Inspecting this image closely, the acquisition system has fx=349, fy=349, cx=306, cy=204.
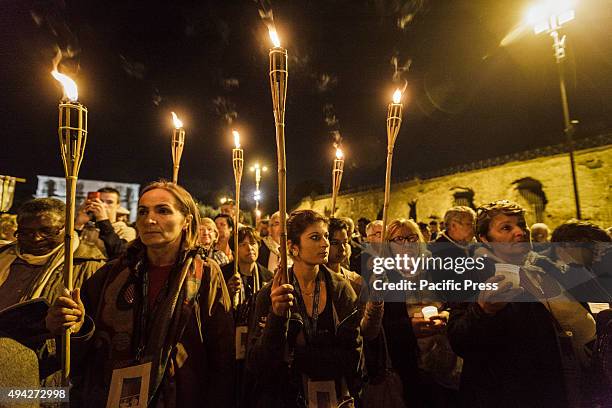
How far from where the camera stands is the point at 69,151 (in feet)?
6.58

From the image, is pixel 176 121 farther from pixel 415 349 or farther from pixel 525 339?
pixel 525 339

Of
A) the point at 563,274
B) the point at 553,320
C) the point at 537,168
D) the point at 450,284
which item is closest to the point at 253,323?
the point at 450,284

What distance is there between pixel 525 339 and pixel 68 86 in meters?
3.35

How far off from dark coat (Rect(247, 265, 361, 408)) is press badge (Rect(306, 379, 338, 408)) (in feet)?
0.24

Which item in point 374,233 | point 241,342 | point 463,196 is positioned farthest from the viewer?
point 463,196

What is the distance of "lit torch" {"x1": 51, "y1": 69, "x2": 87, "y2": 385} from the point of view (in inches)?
74.8

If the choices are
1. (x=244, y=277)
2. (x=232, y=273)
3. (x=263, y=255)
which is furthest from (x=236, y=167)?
(x=263, y=255)

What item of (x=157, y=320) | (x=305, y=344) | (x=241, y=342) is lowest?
(x=241, y=342)

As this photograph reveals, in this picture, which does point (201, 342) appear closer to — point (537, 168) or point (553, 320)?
point (553, 320)

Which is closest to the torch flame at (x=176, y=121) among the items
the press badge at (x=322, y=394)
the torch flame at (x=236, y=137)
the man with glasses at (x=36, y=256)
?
the torch flame at (x=236, y=137)

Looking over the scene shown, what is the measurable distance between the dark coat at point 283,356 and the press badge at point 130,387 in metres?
0.67

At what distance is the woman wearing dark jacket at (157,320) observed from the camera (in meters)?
2.10

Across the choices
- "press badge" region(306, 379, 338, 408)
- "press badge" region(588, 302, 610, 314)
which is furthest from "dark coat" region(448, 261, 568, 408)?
"press badge" region(306, 379, 338, 408)

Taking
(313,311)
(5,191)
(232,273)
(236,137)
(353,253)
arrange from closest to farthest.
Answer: (313,311) < (236,137) < (232,273) < (353,253) < (5,191)
